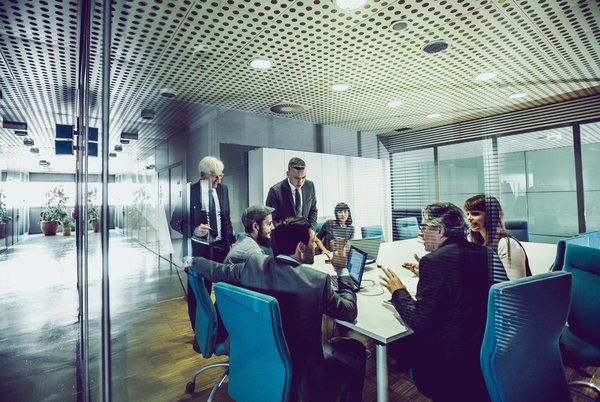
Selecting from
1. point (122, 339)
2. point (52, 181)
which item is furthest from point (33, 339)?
point (52, 181)

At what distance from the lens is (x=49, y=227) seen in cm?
1284

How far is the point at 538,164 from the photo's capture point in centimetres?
561

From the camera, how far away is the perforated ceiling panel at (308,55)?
1.62 metres

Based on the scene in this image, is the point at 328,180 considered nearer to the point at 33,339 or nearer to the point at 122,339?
the point at 122,339

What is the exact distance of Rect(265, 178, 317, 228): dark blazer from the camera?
297 cm

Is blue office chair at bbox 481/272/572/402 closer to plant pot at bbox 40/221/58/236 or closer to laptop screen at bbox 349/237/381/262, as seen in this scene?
laptop screen at bbox 349/237/381/262

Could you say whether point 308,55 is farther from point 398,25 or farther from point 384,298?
point 384,298

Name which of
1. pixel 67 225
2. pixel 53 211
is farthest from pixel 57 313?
pixel 53 211

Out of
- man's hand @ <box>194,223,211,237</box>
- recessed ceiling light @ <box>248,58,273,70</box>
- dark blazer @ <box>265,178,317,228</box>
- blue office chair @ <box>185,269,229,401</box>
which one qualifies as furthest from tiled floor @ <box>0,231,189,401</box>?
recessed ceiling light @ <box>248,58,273,70</box>

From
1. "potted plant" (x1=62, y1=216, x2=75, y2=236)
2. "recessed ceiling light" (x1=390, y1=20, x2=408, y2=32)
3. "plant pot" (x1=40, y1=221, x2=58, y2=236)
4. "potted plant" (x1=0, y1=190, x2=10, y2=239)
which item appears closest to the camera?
"recessed ceiling light" (x1=390, y1=20, x2=408, y2=32)

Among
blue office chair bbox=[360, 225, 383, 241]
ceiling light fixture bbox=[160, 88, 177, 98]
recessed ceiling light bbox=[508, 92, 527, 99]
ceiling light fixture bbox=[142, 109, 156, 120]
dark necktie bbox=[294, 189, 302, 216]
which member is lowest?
blue office chair bbox=[360, 225, 383, 241]

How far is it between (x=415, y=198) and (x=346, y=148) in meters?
2.98

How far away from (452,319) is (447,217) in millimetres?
589

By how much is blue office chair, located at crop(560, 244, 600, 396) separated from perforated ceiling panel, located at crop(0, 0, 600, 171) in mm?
1509
